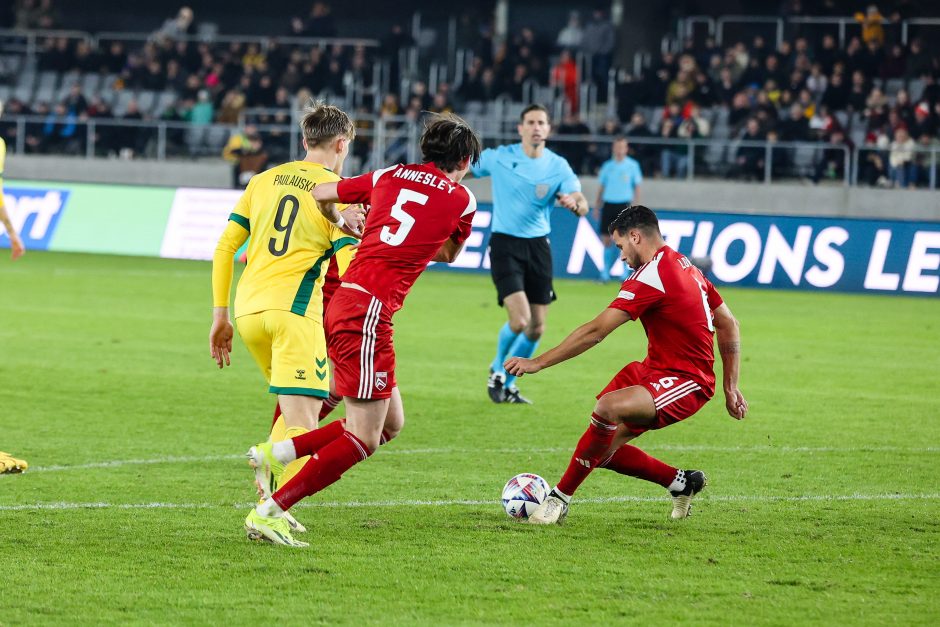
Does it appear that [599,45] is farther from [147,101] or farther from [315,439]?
[315,439]

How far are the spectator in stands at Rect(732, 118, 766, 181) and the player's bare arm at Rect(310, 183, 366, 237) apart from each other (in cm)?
1882

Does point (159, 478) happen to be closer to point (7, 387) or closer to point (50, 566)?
point (50, 566)

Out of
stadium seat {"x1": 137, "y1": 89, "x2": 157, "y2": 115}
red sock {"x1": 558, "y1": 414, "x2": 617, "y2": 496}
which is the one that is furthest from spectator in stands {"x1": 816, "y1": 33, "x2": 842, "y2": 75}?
red sock {"x1": 558, "y1": 414, "x2": 617, "y2": 496}

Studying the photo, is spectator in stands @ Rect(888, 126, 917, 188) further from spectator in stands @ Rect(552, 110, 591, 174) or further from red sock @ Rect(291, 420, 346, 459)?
red sock @ Rect(291, 420, 346, 459)

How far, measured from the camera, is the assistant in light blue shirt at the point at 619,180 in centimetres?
2014

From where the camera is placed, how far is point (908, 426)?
9516 millimetres

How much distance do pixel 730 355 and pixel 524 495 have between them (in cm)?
120

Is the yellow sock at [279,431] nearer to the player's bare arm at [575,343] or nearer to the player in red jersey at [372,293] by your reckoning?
the player in red jersey at [372,293]

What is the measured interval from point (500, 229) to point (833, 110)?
50.8 ft

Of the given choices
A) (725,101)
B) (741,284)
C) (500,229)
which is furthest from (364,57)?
(500,229)

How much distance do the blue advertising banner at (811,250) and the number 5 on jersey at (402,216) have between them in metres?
13.2

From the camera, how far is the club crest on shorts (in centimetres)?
579

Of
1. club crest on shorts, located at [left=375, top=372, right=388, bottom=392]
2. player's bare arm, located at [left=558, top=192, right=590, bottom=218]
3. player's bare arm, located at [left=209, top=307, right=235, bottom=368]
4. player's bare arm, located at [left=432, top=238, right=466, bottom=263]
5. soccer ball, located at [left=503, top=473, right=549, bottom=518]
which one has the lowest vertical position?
soccer ball, located at [left=503, top=473, right=549, bottom=518]

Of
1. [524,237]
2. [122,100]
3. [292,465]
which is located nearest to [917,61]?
[122,100]
